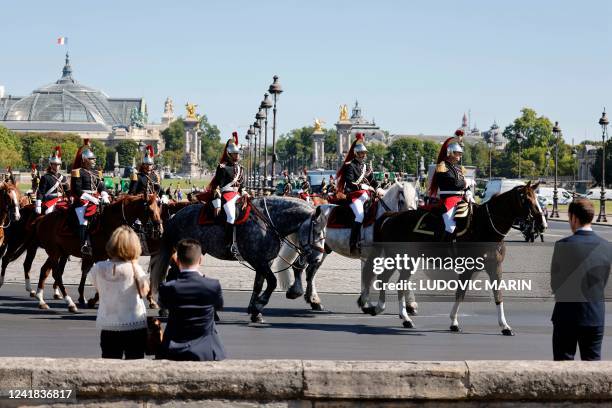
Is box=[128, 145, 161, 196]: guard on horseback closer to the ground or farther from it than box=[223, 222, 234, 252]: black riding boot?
farther from it

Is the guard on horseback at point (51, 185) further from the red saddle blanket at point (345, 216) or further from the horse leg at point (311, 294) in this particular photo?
the red saddle blanket at point (345, 216)

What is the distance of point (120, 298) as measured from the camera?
28.5ft

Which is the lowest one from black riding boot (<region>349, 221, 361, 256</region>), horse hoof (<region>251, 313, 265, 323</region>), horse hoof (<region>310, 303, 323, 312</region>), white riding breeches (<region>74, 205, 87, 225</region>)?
horse hoof (<region>310, 303, 323, 312</region>)

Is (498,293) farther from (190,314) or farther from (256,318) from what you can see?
(190,314)

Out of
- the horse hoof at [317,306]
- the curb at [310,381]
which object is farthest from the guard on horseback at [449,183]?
the curb at [310,381]

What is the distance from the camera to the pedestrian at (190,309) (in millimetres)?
8172

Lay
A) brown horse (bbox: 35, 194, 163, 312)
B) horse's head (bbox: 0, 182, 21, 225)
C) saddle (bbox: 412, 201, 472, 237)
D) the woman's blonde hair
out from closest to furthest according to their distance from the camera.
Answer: the woman's blonde hair → saddle (bbox: 412, 201, 472, 237) → brown horse (bbox: 35, 194, 163, 312) → horse's head (bbox: 0, 182, 21, 225)

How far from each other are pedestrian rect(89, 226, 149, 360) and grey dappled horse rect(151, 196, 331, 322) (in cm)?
749

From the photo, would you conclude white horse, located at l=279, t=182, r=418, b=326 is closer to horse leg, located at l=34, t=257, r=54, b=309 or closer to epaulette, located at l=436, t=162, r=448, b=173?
epaulette, located at l=436, t=162, r=448, b=173

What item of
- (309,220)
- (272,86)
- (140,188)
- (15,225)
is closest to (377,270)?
(309,220)

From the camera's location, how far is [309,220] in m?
16.7

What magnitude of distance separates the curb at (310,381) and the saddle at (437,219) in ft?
26.5

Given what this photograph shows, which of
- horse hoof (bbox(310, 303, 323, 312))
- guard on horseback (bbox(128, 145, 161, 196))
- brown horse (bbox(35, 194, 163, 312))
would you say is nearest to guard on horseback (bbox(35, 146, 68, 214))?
brown horse (bbox(35, 194, 163, 312))

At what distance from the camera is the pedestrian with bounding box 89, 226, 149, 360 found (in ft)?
28.3
